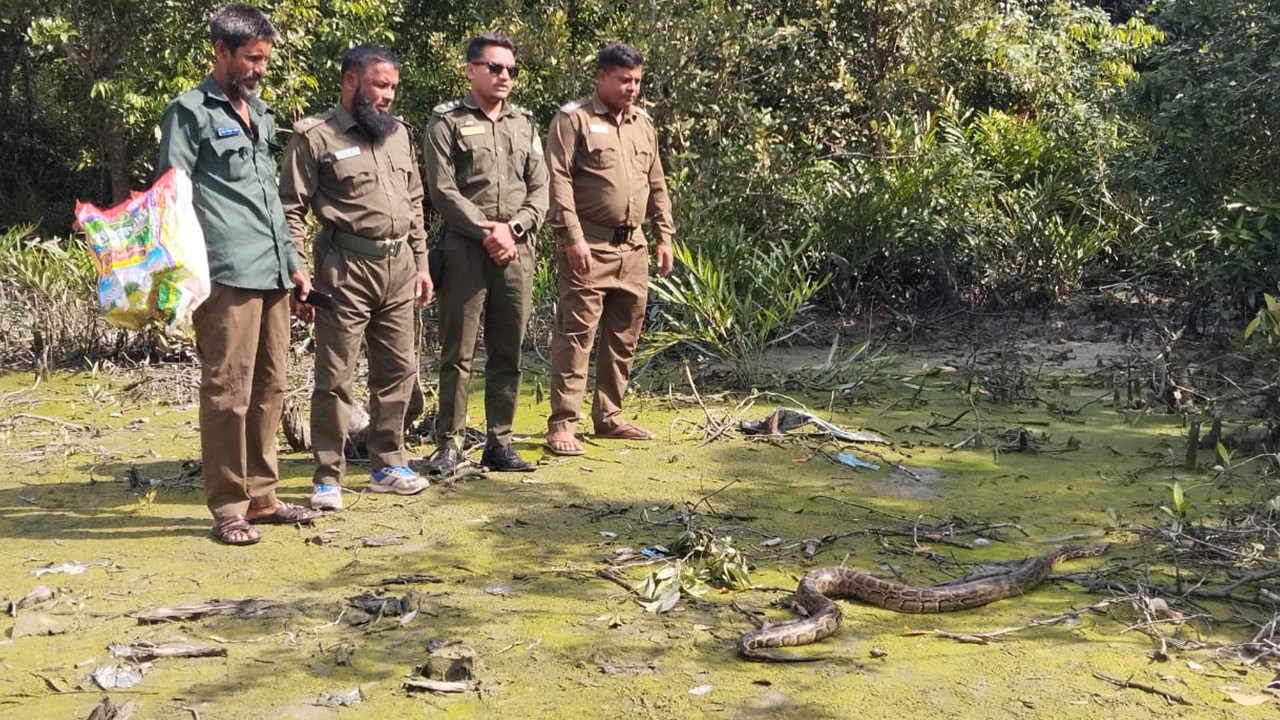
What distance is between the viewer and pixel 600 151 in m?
6.79

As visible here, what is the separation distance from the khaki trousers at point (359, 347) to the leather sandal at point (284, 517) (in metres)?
0.24

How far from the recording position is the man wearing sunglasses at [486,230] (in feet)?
20.3

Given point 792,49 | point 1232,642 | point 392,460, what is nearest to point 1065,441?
point 1232,642

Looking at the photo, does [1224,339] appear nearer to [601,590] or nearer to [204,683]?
[601,590]

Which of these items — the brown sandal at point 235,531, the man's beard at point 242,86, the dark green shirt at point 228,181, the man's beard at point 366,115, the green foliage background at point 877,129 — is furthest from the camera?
the green foliage background at point 877,129

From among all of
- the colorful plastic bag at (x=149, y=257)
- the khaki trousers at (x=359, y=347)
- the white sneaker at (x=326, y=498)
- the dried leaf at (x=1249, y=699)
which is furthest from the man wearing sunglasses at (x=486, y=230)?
the dried leaf at (x=1249, y=699)

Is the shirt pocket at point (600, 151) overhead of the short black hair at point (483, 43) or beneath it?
beneath

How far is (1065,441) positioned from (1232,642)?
3155 millimetres

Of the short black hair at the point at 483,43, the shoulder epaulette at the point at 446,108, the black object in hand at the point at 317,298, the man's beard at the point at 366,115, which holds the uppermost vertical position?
the short black hair at the point at 483,43

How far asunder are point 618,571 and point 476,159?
2.31m

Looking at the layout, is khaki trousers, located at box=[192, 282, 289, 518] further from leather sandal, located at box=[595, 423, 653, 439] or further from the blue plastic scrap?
the blue plastic scrap

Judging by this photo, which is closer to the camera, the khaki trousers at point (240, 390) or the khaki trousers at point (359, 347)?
the khaki trousers at point (240, 390)

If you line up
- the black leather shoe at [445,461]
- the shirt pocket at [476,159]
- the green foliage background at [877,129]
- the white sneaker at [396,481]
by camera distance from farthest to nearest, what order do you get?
the green foliage background at [877,129], the black leather shoe at [445,461], the shirt pocket at [476,159], the white sneaker at [396,481]

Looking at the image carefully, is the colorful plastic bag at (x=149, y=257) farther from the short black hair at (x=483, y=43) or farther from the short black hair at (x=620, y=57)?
the short black hair at (x=620, y=57)
